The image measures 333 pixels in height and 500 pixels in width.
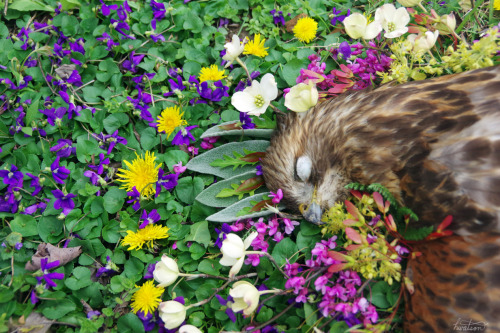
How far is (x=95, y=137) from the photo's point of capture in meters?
3.29

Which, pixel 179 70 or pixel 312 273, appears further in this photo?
pixel 179 70

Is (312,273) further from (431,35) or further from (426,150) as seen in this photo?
(431,35)

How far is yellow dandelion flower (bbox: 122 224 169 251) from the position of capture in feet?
9.43

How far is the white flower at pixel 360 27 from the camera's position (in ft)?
9.75

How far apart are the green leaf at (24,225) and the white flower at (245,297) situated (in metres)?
1.59

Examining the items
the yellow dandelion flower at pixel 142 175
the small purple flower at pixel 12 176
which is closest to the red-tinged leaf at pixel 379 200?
the yellow dandelion flower at pixel 142 175

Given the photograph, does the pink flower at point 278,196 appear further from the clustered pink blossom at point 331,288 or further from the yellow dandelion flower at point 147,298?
the yellow dandelion flower at point 147,298

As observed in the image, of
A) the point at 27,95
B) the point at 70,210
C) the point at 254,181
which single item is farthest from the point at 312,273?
the point at 27,95

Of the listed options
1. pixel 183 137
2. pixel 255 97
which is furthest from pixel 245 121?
pixel 183 137

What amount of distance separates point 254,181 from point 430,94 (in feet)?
4.35

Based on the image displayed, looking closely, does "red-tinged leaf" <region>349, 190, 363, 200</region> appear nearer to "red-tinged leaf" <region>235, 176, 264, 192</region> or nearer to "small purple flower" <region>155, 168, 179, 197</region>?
"red-tinged leaf" <region>235, 176, 264, 192</region>

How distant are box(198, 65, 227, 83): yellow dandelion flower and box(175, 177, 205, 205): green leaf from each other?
853 millimetres

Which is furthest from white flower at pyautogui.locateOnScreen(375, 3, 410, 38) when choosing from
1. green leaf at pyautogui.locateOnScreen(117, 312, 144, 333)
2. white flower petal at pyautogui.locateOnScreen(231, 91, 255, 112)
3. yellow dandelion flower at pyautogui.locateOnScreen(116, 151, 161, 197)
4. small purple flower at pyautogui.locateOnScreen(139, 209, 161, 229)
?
green leaf at pyautogui.locateOnScreen(117, 312, 144, 333)

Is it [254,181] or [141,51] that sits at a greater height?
[141,51]
